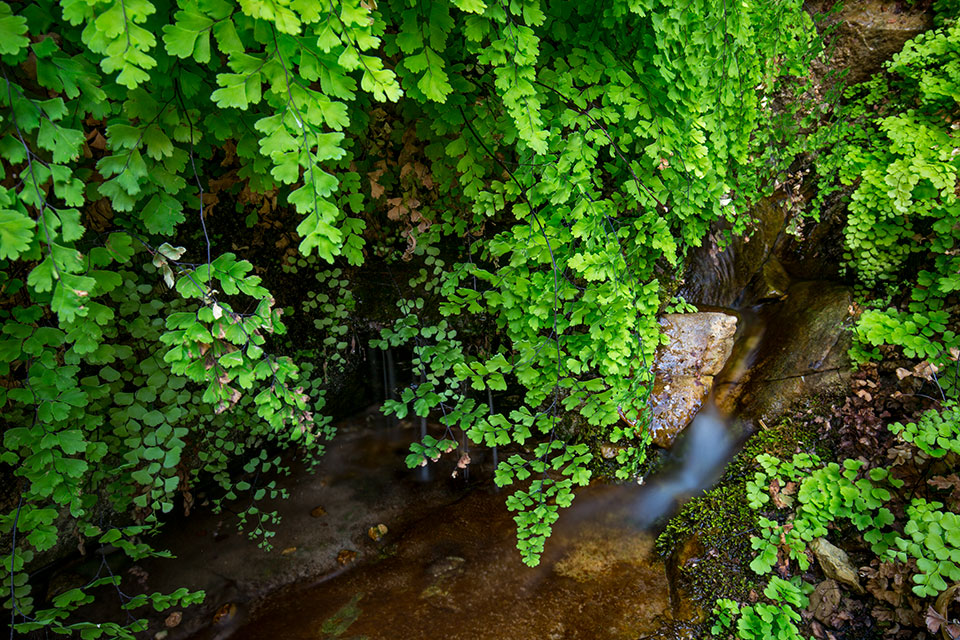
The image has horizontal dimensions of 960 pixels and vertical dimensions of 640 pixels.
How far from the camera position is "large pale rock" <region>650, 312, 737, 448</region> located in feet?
12.2

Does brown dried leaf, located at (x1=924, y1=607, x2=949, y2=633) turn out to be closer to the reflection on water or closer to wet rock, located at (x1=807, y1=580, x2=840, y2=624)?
wet rock, located at (x1=807, y1=580, x2=840, y2=624)

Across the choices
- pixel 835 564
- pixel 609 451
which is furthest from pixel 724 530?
pixel 609 451

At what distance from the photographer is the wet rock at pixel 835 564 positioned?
95.2 inches

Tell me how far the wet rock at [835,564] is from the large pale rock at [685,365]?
3.87 ft

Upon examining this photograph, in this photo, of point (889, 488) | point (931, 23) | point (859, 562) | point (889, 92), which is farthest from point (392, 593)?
point (931, 23)

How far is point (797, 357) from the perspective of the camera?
3.65m

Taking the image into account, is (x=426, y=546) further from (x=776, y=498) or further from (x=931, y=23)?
(x=931, y=23)

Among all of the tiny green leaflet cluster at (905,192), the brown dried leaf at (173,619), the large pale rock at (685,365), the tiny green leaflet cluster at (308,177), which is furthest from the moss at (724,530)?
the brown dried leaf at (173,619)

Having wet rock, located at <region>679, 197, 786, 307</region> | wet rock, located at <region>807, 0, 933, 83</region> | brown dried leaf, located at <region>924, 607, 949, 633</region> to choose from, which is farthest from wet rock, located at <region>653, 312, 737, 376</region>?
wet rock, located at <region>807, 0, 933, 83</region>

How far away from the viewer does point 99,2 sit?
107cm

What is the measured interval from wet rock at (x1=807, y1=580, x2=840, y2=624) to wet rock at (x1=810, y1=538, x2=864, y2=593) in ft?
0.16

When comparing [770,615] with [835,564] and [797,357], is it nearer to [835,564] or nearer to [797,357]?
[835,564]

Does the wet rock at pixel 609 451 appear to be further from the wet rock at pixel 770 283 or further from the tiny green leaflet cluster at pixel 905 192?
the wet rock at pixel 770 283

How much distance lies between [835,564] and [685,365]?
5.45ft
